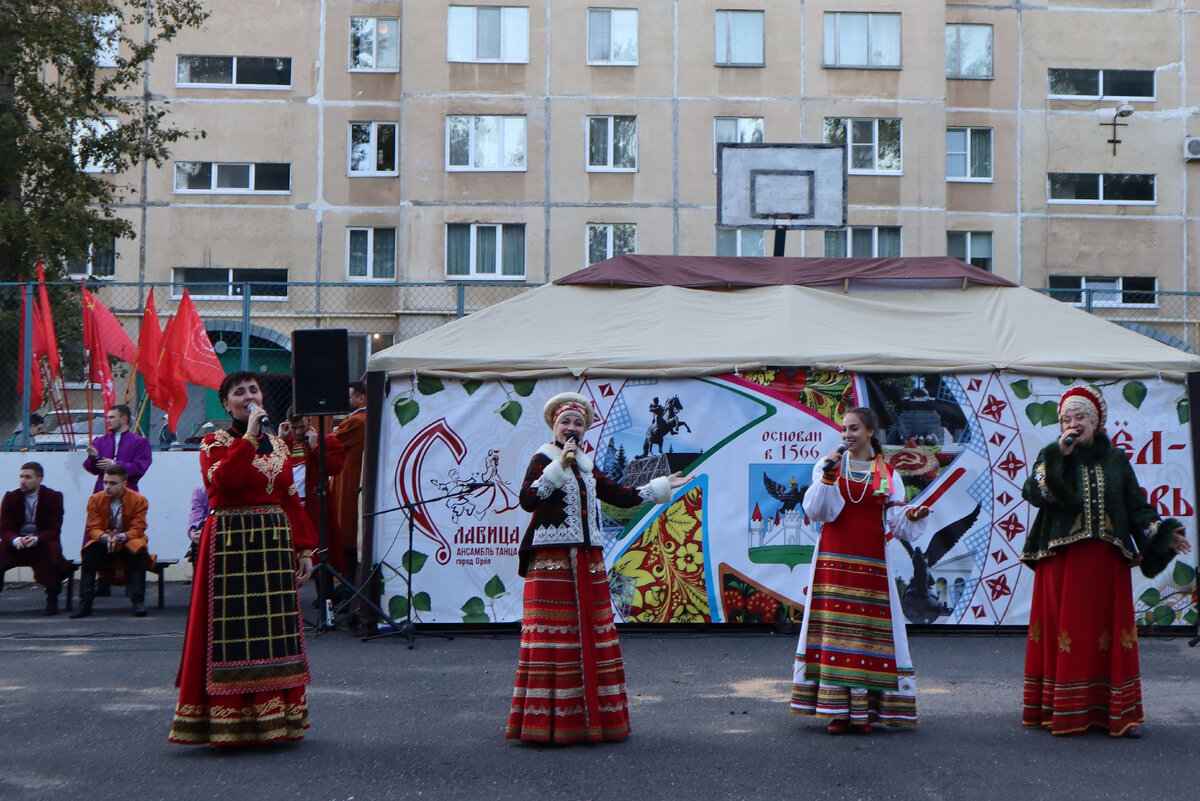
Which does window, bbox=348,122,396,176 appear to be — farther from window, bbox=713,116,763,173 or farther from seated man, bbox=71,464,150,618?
seated man, bbox=71,464,150,618

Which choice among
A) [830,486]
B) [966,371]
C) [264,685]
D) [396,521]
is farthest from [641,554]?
[264,685]

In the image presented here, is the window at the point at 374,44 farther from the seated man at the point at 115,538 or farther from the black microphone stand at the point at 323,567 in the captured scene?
the black microphone stand at the point at 323,567

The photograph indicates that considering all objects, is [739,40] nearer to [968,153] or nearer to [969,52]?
[969,52]

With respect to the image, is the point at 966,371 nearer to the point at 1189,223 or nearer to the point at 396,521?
the point at 396,521

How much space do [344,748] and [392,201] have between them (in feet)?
80.6

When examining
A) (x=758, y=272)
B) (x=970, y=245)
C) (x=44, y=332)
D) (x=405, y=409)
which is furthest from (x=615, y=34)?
(x=405, y=409)

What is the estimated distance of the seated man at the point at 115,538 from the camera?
12.8 metres

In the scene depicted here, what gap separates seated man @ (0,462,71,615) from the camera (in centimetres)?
1294

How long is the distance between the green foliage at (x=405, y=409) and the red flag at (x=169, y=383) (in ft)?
14.7

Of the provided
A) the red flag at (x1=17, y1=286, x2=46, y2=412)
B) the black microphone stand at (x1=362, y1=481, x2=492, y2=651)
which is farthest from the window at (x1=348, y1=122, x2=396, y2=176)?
the black microphone stand at (x1=362, y1=481, x2=492, y2=651)

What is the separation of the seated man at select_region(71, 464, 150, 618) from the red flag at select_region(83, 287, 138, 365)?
227 cm

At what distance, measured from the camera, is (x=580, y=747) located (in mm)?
6832

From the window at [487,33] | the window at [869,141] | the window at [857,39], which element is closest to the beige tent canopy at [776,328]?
the window at [869,141]

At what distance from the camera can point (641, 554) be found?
443 inches
